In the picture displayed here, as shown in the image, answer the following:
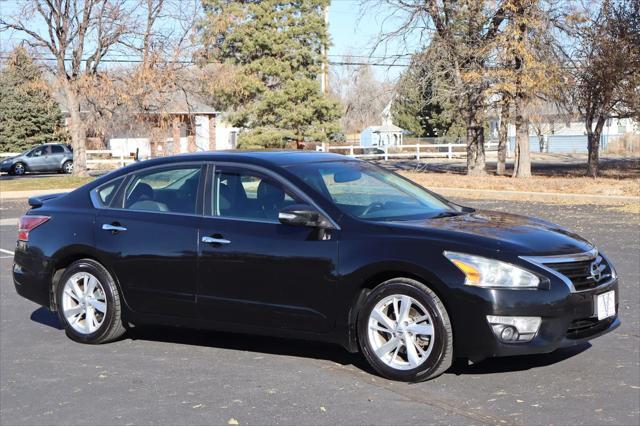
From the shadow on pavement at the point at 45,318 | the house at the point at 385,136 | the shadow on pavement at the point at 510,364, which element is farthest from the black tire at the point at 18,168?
the shadow on pavement at the point at 510,364

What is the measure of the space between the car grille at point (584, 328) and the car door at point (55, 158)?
133ft

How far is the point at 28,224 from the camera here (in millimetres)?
7551

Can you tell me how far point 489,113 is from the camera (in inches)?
1320

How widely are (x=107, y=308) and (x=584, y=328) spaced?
12.3 feet

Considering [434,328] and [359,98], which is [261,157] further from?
[359,98]

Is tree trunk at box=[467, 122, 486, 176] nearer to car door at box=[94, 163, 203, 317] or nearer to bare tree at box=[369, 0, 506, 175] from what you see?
bare tree at box=[369, 0, 506, 175]

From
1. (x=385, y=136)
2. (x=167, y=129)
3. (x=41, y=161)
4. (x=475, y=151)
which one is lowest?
(x=41, y=161)

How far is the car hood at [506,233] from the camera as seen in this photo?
5645 mm

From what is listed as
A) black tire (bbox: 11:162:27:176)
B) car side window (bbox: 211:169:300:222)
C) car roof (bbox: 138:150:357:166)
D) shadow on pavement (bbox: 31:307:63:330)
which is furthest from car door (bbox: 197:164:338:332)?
black tire (bbox: 11:162:27:176)

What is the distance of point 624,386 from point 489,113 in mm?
28716

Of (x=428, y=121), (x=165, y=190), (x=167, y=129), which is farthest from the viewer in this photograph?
(x=428, y=121)

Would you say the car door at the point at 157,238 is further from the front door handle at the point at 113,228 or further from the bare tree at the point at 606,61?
the bare tree at the point at 606,61

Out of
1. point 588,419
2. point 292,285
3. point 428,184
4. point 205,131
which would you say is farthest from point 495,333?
point 205,131

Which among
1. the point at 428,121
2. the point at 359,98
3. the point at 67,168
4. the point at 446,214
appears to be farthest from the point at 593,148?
the point at 359,98
